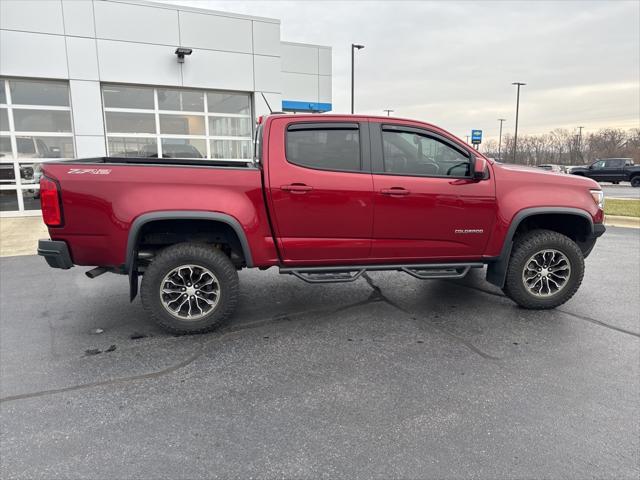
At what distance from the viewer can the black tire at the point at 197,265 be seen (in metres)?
3.90

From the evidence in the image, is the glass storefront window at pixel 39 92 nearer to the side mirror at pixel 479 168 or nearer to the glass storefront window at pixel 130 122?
the glass storefront window at pixel 130 122

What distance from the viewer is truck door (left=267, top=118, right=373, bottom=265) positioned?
4.03 meters

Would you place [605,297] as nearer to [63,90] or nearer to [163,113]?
[163,113]

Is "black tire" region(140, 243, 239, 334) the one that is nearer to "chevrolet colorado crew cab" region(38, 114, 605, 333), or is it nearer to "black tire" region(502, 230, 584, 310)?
"chevrolet colorado crew cab" region(38, 114, 605, 333)

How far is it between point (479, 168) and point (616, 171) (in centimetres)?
2948

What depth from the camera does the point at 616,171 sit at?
27734 mm

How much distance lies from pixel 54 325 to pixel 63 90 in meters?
9.98

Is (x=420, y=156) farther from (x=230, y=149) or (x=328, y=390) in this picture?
(x=230, y=149)

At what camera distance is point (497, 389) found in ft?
10.1

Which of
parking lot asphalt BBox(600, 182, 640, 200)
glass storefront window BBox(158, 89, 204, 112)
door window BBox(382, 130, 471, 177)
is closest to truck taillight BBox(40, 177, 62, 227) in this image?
door window BBox(382, 130, 471, 177)

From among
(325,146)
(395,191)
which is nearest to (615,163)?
(395,191)

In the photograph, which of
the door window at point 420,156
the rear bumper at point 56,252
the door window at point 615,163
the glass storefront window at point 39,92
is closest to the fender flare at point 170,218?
the rear bumper at point 56,252

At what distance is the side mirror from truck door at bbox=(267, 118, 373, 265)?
104 centimetres

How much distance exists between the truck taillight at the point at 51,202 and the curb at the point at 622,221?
38.2 ft
